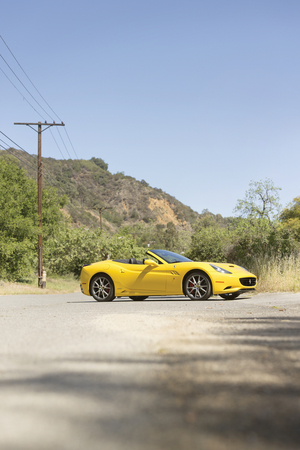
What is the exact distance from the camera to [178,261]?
11.0 metres

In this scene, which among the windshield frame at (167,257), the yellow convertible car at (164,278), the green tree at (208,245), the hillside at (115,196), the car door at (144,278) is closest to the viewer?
the yellow convertible car at (164,278)

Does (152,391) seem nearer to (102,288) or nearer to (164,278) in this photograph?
(164,278)

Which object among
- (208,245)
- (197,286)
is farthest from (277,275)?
(208,245)

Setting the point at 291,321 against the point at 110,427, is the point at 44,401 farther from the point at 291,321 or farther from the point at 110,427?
the point at 291,321

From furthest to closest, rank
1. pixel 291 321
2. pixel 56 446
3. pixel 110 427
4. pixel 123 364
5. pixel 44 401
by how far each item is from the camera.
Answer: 1. pixel 291 321
2. pixel 123 364
3. pixel 44 401
4. pixel 110 427
5. pixel 56 446

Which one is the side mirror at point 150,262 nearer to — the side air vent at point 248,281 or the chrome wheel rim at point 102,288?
the chrome wheel rim at point 102,288

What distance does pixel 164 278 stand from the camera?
10805mm

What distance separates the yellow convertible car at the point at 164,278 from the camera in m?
10.4

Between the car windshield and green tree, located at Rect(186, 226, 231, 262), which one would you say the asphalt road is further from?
green tree, located at Rect(186, 226, 231, 262)

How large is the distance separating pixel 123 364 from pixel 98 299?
837 cm

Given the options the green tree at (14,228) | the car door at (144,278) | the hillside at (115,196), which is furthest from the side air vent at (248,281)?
the hillside at (115,196)

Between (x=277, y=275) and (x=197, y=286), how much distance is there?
465 cm

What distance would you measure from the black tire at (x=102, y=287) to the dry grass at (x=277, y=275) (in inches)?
198

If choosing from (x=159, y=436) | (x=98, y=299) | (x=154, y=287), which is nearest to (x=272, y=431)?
(x=159, y=436)
